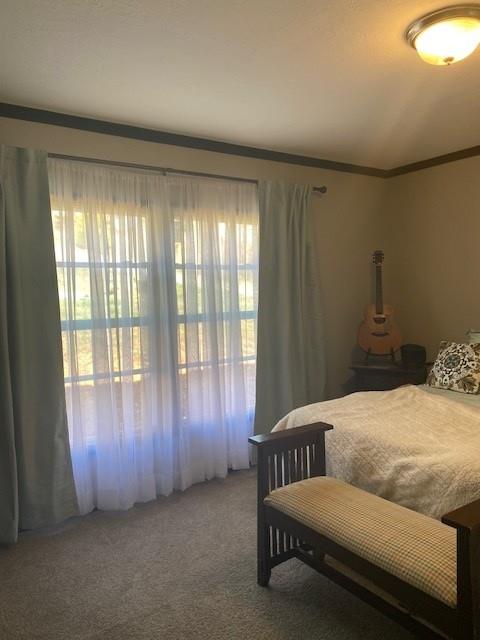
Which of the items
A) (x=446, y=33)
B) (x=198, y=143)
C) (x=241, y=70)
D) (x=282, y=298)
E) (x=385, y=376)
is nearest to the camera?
(x=446, y=33)

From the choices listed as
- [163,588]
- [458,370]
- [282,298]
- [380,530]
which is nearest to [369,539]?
[380,530]

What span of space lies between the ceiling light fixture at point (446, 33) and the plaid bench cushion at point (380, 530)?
1864 mm

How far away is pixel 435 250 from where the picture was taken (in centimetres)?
400

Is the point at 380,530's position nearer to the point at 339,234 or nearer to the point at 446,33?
the point at 446,33

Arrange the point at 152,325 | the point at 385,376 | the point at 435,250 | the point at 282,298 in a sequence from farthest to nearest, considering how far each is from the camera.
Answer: the point at 435,250 → the point at 385,376 → the point at 282,298 → the point at 152,325

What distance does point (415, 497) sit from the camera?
1.96 m

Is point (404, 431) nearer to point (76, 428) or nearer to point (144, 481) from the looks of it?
point (144, 481)

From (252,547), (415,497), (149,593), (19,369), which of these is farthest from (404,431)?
(19,369)

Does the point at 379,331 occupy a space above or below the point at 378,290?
below

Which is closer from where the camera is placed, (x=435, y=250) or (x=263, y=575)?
(x=263, y=575)

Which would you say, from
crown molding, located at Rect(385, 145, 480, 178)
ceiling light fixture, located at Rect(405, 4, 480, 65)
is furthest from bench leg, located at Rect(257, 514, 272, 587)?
crown molding, located at Rect(385, 145, 480, 178)

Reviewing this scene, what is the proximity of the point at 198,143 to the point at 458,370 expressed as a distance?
2324 millimetres

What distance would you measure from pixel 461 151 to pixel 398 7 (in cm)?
221

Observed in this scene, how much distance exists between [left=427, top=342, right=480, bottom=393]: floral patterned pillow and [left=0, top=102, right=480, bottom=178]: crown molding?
5.18ft
